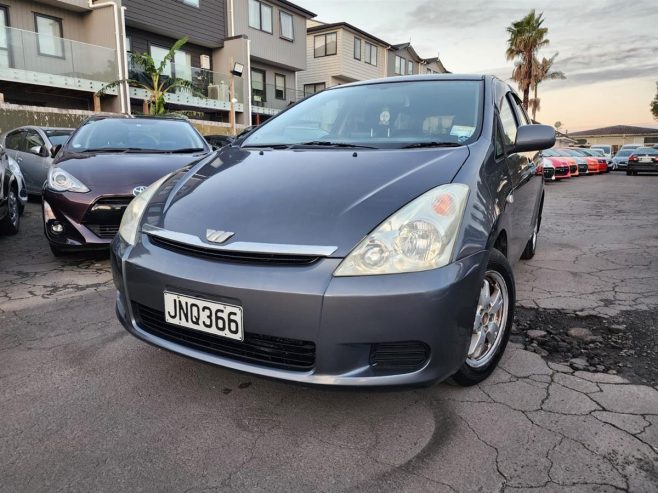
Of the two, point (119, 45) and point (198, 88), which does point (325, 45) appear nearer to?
point (198, 88)

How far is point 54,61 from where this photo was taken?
15.5 metres

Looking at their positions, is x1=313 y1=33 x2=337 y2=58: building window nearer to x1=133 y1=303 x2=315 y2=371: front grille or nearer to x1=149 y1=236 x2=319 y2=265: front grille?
x1=149 y1=236 x2=319 y2=265: front grille

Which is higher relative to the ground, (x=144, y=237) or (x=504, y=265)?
(x=144, y=237)

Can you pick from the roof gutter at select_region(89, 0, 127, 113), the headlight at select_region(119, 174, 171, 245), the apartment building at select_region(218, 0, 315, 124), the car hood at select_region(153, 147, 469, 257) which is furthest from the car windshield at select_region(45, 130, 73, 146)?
the apartment building at select_region(218, 0, 315, 124)

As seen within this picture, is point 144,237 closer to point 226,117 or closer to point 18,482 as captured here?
point 18,482

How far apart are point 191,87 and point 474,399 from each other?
19.3 metres

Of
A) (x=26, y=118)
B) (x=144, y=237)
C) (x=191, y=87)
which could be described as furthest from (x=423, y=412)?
(x=191, y=87)

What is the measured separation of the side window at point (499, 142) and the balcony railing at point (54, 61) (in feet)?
52.7

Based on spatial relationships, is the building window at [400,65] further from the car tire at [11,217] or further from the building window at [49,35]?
the car tire at [11,217]

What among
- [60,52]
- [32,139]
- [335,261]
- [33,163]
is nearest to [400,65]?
[60,52]

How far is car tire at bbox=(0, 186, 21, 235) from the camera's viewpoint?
5859mm

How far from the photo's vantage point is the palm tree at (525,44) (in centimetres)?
3472

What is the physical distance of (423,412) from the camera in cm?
217

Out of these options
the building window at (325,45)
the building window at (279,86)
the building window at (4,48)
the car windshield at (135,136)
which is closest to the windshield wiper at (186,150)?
the car windshield at (135,136)
